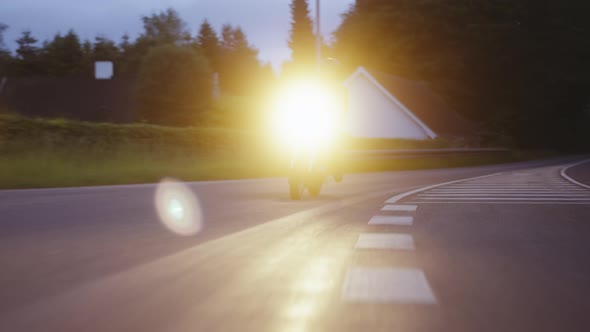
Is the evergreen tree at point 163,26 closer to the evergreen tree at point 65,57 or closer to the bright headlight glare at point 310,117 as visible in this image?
the evergreen tree at point 65,57

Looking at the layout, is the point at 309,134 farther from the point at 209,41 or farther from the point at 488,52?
the point at 209,41

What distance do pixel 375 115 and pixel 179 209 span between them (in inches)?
1573

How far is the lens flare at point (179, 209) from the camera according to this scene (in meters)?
9.59

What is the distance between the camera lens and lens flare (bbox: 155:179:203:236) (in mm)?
9586

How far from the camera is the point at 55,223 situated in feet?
33.1

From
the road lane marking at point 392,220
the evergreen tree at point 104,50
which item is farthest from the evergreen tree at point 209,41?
the road lane marking at point 392,220

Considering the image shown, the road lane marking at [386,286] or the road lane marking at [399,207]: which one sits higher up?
the road lane marking at [386,286]

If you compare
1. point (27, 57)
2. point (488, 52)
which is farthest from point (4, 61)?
point (488, 52)

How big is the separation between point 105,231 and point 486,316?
5.63m

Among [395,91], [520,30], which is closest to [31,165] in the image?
[395,91]

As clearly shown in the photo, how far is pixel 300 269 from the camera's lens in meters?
6.37

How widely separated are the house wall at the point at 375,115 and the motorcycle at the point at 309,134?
34228 millimetres

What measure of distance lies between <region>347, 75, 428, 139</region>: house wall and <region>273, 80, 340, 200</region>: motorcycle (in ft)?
112

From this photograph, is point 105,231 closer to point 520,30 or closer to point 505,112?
point 505,112
